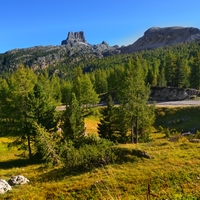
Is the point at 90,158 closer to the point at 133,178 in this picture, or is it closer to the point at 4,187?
the point at 133,178

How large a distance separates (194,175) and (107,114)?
63.1ft

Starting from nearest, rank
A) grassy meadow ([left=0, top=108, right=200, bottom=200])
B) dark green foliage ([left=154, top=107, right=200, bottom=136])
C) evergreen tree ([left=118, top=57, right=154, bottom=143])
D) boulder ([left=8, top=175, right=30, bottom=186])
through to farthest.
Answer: grassy meadow ([left=0, top=108, right=200, bottom=200]) < boulder ([left=8, top=175, right=30, bottom=186]) < evergreen tree ([left=118, top=57, right=154, bottom=143]) < dark green foliage ([left=154, top=107, right=200, bottom=136])

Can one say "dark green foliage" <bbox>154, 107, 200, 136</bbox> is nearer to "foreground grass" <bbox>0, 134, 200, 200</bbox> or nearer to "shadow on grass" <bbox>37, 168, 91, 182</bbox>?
"foreground grass" <bbox>0, 134, 200, 200</bbox>

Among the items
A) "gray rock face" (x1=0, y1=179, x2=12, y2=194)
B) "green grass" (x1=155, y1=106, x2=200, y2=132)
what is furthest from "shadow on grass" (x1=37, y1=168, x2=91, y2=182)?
"green grass" (x1=155, y1=106, x2=200, y2=132)

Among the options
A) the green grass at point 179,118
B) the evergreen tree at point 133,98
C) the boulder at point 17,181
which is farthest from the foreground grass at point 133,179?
the green grass at point 179,118

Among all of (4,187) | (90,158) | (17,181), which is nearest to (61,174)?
(90,158)

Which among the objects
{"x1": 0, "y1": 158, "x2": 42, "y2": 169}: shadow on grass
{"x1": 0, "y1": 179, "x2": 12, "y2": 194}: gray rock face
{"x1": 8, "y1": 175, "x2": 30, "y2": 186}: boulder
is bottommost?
{"x1": 0, "y1": 158, "x2": 42, "y2": 169}: shadow on grass

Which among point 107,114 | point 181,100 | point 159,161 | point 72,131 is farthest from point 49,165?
point 181,100

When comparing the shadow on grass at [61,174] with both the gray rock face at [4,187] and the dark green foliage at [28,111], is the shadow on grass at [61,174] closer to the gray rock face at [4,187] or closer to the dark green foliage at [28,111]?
the gray rock face at [4,187]

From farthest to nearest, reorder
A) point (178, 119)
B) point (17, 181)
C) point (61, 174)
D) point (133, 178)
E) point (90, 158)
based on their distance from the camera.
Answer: point (178, 119) → point (61, 174) → point (90, 158) → point (17, 181) → point (133, 178)

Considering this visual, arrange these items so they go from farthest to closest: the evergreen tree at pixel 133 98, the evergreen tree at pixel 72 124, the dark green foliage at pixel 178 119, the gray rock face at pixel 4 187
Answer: the dark green foliage at pixel 178 119, the evergreen tree at pixel 72 124, the evergreen tree at pixel 133 98, the gray rock face at pixel 4 187

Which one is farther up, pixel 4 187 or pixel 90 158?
pixel 90 158

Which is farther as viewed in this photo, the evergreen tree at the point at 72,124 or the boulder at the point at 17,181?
the evergreen tree at the point at 72,124

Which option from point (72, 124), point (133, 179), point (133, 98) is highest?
point (133, 98)
